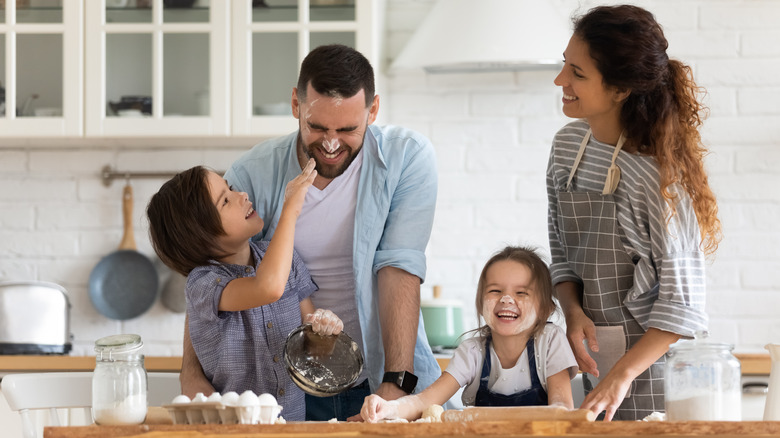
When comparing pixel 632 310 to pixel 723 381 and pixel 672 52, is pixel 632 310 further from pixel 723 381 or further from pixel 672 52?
pixel 672 52

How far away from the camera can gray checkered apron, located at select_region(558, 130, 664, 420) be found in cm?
177

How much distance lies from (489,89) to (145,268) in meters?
1.41

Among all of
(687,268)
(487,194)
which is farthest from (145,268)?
(687,268)

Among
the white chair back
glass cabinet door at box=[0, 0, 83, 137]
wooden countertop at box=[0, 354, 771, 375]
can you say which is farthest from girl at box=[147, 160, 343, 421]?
glass cabinet door at box=[0, 0, 83, 137]

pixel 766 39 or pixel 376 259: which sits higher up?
pixel 766 39

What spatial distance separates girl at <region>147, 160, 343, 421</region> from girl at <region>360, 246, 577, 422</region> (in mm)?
311

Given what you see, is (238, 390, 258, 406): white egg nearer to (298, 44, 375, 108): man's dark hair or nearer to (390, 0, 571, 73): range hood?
(298, 44, 375, 108): man's dark hair

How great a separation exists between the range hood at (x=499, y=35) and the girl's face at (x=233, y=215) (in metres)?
1.27

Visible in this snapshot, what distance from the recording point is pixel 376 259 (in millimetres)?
1946

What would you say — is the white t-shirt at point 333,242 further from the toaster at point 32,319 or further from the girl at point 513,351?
the toaster at point 32,319

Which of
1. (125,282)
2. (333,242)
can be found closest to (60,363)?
(125,282)

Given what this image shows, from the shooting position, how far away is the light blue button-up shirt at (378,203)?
6.34 feet

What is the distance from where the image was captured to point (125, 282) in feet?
11.3

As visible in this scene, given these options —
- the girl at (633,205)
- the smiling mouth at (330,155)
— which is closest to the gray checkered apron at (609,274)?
the girl at (633,205)
